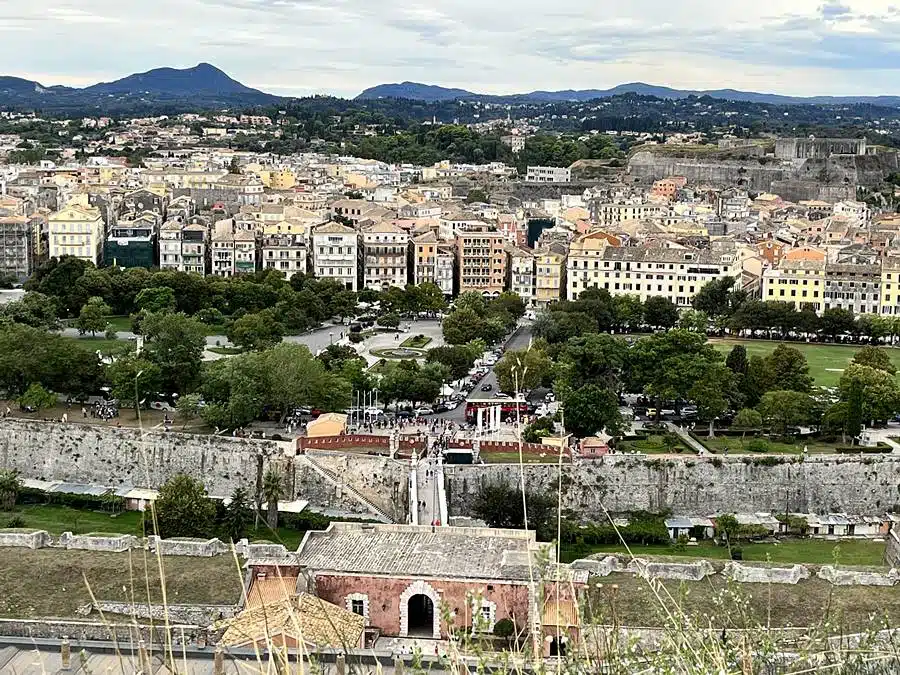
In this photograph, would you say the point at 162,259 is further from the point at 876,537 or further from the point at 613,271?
the point at 876,537

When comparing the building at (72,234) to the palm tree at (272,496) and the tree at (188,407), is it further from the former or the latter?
the palm tree at (272,496)

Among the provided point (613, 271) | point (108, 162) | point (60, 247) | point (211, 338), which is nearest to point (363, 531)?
point (211, 338)

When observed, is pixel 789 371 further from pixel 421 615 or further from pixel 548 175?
pixel 548 175

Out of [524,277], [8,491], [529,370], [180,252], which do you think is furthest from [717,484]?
[180,252]

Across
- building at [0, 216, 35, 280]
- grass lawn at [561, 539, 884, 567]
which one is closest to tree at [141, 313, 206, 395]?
grass lawn at [561, 539, 884, 567]

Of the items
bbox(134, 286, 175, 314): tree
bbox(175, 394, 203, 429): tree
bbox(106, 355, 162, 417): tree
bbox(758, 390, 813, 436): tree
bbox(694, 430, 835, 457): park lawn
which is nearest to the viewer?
bbox(694, 430, 835, 457): park lawn

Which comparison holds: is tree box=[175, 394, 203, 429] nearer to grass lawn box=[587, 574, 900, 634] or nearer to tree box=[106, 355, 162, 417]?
tree box=[106, 355, 162, 417]

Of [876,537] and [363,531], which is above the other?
[363,531]

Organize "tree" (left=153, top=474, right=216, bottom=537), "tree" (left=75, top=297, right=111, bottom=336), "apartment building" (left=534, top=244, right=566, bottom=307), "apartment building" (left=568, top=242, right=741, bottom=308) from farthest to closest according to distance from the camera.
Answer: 1. "apartment building" (left=534, top=244, right=566, bottom=307)
2. "apartment building" (left=568, top=242, right=741, bottom=308)
3. "tree" (left=75, top=297, right=111, bottom=336)
4. "tree" (left=153, top=474, right=216, bottom=537)

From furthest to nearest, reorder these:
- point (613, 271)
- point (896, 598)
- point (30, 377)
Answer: point (613, 271)
point (30, 377)
point (896, 598)
